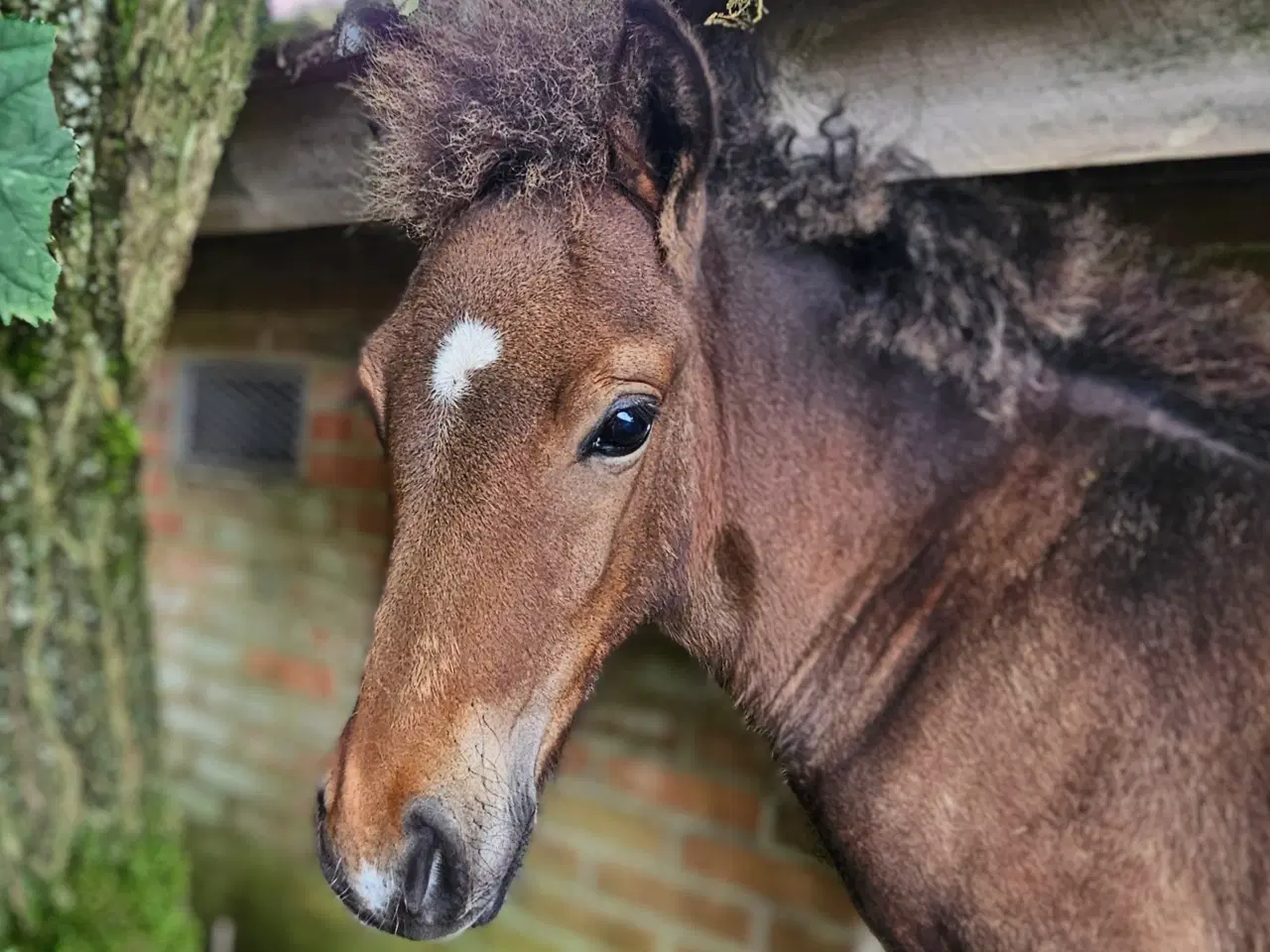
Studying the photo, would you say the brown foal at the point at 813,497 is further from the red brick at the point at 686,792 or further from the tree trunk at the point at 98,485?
the red brick at the point at 686,792

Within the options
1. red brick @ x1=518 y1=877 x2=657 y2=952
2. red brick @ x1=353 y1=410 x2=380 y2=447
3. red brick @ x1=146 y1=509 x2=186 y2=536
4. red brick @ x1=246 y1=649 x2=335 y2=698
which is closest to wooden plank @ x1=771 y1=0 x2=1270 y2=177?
red brick @ x1=353 y1=410 x2=380 y2=447

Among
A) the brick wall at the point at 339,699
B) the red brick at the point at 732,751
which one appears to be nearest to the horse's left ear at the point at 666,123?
the brick wall at the point at 339,699

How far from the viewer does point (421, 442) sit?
0.80 metres

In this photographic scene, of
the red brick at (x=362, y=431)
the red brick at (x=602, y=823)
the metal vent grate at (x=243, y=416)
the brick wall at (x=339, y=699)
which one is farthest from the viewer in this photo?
the metal vent grate at (x=243, y=416)

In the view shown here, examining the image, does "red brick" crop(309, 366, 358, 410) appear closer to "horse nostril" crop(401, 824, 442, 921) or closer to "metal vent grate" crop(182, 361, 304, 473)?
"metal vent grate" crop(182, 361, 304, 473)

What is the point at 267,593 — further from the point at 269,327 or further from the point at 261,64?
the point at 261,64

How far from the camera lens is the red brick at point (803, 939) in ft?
5.61

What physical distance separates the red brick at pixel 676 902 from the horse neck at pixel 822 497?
111 centimetres

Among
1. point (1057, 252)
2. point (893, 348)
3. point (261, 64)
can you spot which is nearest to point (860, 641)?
point (893, 348)

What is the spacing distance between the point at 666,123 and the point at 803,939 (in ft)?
5.28

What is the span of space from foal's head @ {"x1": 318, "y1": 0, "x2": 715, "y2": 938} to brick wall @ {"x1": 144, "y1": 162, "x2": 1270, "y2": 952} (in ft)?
1.97

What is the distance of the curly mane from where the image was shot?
0.87 meters

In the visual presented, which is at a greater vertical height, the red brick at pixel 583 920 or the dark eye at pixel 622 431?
the dark eye at pixel 622 431

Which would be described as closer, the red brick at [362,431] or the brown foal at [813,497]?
the brown foal at [813,497]
